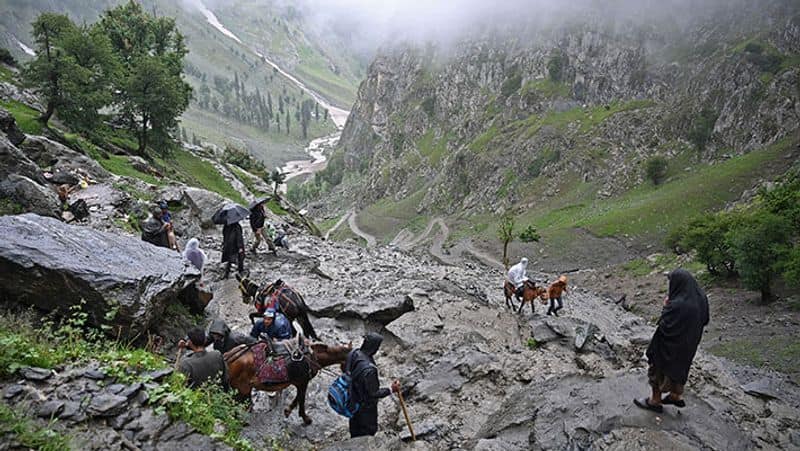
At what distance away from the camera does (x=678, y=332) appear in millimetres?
8867

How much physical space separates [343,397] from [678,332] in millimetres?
6686

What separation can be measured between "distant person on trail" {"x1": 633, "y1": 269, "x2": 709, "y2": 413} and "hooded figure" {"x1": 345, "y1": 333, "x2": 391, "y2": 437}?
574cm

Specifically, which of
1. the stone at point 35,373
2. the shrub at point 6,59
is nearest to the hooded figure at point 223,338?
the stone at point 35,373

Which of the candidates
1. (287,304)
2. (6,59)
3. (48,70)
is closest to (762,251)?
(287,304)

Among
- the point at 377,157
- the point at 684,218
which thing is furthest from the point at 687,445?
the point at 377,157

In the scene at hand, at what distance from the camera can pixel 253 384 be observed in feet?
28.7

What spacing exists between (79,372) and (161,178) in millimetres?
36910

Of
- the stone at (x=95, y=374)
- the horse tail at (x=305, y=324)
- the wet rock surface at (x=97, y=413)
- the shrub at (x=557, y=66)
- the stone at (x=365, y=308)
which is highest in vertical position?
the shrub at (x=557, y=66)

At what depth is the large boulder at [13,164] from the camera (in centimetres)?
1527

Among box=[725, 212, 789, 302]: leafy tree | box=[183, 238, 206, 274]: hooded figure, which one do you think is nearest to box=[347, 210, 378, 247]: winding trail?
box=[725, 212, 789, 302]: leafy tree

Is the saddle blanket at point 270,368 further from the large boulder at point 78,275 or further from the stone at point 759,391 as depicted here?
the stone at point 759,391

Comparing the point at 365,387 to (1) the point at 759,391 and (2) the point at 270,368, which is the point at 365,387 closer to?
(2) the point at 270,368

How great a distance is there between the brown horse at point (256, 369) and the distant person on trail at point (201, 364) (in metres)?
0.28

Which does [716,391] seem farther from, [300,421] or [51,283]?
[51,283]
